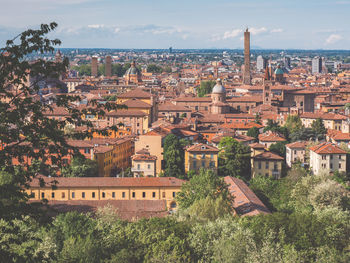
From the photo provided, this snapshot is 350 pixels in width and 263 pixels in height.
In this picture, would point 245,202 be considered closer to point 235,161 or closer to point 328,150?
point 235,161

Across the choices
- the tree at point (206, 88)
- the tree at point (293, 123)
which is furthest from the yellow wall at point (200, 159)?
the tree at point (206, 88)

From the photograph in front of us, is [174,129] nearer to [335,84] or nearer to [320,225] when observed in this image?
[320,225]

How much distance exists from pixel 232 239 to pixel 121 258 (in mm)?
3150

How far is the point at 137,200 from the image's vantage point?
27641 mm

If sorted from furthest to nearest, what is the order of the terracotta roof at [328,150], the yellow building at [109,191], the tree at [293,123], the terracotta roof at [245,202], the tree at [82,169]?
the tree at [293,123], the terracotta roof at [328,150], the tree at [82,169], the yellow building at [109,191], the terracotta roof at [245,202]

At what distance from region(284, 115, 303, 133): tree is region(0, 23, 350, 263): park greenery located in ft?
64.9

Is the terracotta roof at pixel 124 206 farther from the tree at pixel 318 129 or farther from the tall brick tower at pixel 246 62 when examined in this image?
the tall brick tower at pixel 246 62

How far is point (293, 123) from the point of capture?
157 feet

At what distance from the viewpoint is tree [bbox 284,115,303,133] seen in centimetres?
4648

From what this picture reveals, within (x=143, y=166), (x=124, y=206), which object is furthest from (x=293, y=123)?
(x=124, y=206)

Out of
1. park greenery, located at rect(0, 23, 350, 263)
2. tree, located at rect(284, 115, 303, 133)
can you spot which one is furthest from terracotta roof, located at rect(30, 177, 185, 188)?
tree, located at rect(284, 115, 303, 133)

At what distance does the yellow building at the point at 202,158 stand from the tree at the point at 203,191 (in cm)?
800

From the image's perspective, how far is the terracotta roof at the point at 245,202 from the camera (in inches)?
947

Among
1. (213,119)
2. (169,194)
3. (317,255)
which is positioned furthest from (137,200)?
(213,119)
